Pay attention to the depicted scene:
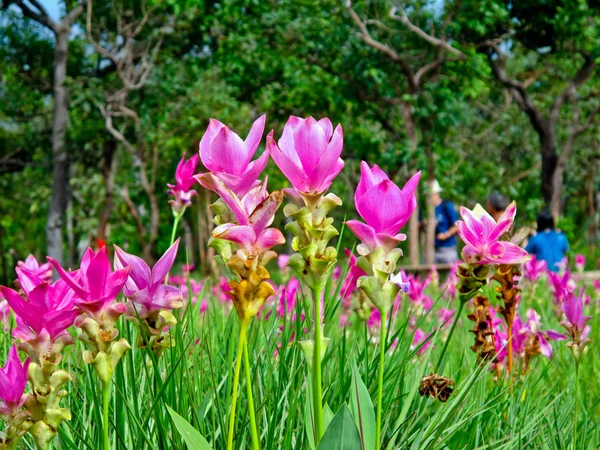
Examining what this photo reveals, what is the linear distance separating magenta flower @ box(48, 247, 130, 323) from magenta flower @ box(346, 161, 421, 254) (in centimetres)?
30

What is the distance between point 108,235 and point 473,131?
1422 cm

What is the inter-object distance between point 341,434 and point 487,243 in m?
0.40

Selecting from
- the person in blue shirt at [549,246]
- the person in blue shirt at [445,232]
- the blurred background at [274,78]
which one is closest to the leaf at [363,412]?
the person in blue shirt at [549,246]

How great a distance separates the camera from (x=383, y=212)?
88 centimetres

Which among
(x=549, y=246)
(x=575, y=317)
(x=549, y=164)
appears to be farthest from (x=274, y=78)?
(x=575, y=317)

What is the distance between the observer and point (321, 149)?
853 mm

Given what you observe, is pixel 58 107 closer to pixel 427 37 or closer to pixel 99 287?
pixel 427 37

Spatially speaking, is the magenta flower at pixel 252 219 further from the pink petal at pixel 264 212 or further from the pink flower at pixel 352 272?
→ the pink flower at pixel 352 272

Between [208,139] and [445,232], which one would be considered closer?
[208,139]

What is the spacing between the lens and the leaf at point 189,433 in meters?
0.87

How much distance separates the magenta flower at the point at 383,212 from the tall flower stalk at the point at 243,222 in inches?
4.7

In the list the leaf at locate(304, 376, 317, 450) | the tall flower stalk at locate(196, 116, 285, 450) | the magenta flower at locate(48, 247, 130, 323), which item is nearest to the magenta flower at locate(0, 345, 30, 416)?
the magenta flower at locate(48, 247, 130, 323)

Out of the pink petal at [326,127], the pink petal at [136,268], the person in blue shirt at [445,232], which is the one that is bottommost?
the person in blue shirt at [445,232]

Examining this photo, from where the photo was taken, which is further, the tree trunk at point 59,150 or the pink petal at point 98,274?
the tree trunk at point 59,150
